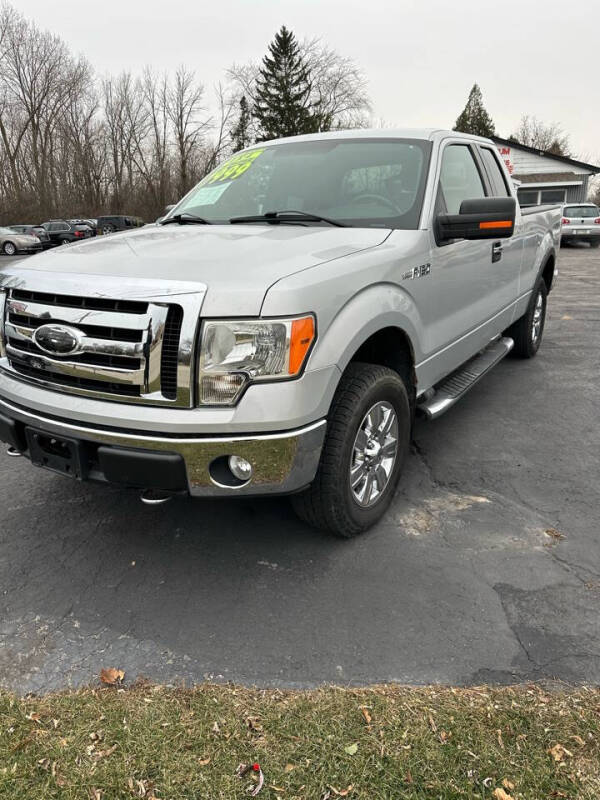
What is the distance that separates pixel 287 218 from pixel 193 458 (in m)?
1.62

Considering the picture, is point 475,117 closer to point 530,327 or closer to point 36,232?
point 36,232

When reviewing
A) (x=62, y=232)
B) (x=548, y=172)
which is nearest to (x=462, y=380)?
(x=62, y=232)

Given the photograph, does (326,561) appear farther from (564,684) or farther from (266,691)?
(564,684)

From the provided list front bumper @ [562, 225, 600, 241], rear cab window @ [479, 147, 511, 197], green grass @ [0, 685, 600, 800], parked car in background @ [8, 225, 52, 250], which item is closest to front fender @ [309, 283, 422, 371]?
green grass @ [0, 685, 600, 800]

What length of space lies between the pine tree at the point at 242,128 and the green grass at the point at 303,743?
5279cm

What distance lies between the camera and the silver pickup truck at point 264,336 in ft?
7.52

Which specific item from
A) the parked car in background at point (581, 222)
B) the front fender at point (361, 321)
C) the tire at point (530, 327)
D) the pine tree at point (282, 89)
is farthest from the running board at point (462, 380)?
the pine tree at point (282, 89)

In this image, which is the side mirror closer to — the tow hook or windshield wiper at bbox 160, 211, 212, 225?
windshield wiper at bbox 160, 211, 212, 225

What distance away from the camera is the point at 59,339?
98.3 inches

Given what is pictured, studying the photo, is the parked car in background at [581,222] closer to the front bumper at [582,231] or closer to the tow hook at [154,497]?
the front bumper at [582,231]

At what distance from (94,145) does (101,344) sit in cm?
5434

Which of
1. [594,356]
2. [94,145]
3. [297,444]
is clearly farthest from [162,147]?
[297,444]

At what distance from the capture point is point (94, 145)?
164ft

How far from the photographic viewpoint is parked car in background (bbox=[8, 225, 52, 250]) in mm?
27828
